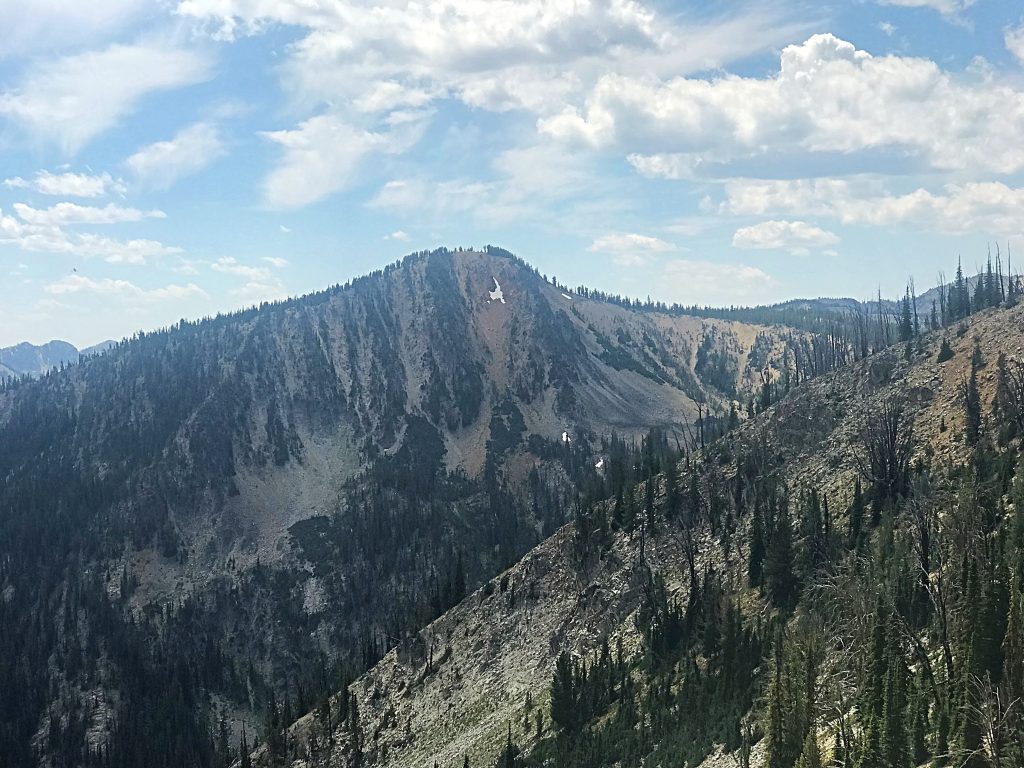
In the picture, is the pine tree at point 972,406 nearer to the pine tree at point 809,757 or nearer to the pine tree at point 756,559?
the pine tree at point 756,559

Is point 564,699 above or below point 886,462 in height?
below

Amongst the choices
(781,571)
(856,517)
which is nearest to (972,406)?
(856,517)

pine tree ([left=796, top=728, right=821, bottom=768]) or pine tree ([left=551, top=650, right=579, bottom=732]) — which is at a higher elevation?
pine tree ([left=796, top=728, right=821, bottom=768])

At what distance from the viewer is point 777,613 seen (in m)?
82.2

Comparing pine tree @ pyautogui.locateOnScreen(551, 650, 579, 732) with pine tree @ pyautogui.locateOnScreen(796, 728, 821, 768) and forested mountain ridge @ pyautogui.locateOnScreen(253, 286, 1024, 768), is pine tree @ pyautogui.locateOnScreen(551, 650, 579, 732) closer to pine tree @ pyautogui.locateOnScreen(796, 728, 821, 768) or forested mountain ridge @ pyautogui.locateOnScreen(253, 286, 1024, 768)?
forested mountain ridge @ pyautogui.locateOnScreen(253, 286, 1024, 768)

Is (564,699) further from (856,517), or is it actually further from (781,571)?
(856,517)

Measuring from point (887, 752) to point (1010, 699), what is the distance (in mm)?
6916

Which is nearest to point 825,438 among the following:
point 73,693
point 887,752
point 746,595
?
point 746,595

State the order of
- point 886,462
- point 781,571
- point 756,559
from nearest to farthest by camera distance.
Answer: point 781,571 < point 756,559 < point 886,462

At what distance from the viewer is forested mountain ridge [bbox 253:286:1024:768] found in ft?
164

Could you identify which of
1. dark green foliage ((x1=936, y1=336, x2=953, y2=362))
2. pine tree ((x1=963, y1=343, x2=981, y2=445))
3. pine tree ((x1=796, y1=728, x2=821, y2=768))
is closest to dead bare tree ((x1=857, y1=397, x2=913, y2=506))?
pine tree ((x1=963, y1=343, x2=981, y2=445))

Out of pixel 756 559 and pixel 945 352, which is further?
pixel 945 352

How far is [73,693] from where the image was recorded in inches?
7485

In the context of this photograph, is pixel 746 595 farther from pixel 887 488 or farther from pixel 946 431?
pixel 946 431
